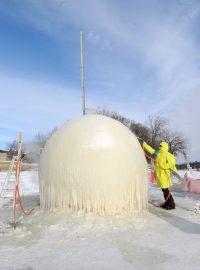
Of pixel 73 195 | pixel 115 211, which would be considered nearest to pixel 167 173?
pixel 115 211

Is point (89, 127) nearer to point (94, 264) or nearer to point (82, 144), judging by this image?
point (82, 144)

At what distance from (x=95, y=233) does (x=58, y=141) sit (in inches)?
93.7

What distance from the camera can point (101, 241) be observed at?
235 inches

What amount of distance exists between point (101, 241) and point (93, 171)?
173cm

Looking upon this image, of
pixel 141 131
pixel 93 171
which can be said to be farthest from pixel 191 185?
pixel 141 131

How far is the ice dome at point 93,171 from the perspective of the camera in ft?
24.1

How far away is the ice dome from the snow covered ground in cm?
29

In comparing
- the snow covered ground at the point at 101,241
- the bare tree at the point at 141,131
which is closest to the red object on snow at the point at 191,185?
the snow covered ground at the point at 101,241

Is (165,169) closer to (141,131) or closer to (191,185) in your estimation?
(191,185)

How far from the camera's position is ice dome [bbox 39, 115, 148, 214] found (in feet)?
24.1

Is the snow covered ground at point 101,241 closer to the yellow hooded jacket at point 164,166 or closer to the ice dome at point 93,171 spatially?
the ice dome at point 93,171

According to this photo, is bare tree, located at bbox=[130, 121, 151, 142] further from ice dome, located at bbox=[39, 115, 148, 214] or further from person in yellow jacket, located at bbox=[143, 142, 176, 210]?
ice dome, located at bbox=[39, 115, 148, 214]

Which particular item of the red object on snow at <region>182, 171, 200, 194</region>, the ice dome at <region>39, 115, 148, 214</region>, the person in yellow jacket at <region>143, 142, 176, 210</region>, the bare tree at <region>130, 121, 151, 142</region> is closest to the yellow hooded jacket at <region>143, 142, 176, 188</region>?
the person in yellow jacket at <region>143, 142, 176, 210</region>

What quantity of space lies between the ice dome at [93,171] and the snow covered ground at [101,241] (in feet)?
0.97
